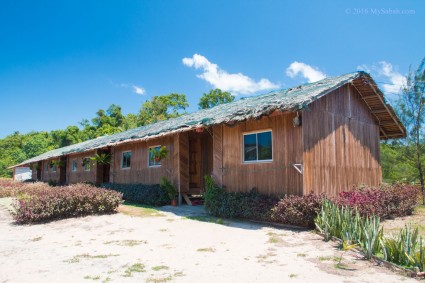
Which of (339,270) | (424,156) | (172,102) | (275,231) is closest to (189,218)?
(275,231)

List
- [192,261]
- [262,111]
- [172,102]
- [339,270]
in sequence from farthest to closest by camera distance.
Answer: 1. [172,102]
2. [262,111]
3. [192,261]
4. [339,270]

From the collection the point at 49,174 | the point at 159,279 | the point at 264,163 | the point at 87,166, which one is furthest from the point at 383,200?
the point at 49,174

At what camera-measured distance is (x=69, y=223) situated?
1052 centimetres

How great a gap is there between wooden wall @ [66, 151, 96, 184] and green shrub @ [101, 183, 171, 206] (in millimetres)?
6560

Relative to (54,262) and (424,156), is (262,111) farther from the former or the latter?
(424,156)

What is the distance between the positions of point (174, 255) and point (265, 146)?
17.1ft

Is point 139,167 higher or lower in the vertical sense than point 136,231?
higher

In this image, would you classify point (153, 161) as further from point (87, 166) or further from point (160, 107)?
point (160, 107)

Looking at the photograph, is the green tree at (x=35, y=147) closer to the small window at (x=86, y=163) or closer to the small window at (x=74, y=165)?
the small window at (x=74, y=165)

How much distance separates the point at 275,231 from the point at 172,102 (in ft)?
154

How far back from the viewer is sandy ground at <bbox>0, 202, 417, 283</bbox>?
515 centimetres

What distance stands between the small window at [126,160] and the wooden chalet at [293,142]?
2.39 m

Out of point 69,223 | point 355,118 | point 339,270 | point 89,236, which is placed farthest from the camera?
point 355,118

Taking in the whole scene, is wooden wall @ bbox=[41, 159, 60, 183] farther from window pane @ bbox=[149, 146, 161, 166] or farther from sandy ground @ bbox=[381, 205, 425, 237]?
sandy ground @ bbox=[381, 205, 425, 237]
